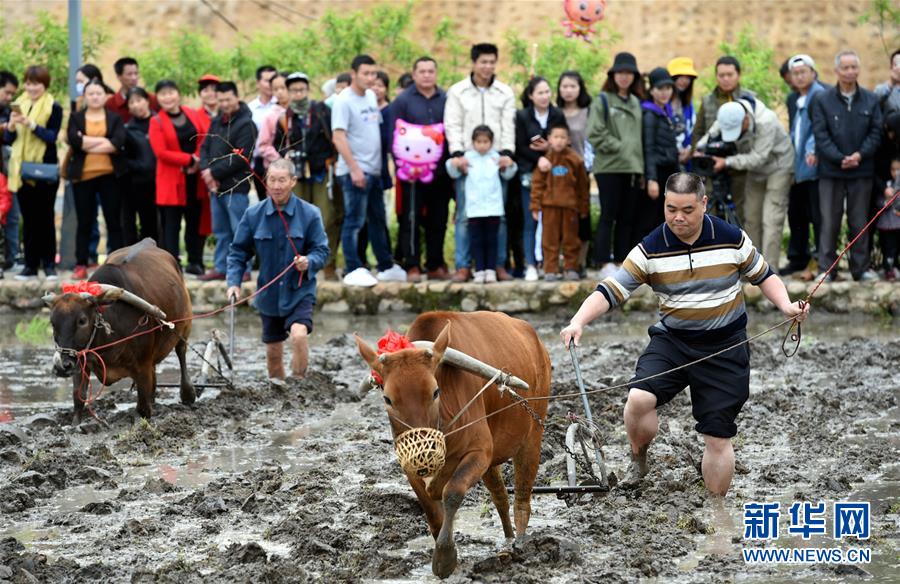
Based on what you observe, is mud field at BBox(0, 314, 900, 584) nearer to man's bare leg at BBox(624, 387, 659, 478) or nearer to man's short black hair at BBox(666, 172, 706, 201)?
man's bare leg at BBox(624, 387, 659, 478)

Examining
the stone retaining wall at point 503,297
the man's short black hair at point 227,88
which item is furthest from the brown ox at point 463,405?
the man's short black hair at point 227,88

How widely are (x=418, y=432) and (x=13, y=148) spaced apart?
11855 millimetres

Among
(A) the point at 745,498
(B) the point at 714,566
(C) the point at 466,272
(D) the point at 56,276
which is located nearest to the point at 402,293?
(C) the point at 466,272

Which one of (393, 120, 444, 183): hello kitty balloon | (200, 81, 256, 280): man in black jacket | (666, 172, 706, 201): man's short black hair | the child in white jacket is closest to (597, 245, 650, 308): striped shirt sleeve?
(666, 172, 706, 201): man's short black hair

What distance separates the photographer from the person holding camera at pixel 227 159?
15523 mm

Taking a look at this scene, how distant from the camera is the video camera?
1530 cm

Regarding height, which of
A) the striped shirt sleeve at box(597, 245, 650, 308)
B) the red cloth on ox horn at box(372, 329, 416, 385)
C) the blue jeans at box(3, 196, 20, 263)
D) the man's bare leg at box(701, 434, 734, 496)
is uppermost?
the striped shirt sleeve at box(597, 245, 650, 308)

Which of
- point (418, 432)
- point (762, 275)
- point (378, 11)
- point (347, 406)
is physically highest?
point (378, 11)

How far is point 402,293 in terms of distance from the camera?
16.0m

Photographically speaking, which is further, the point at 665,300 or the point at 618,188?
the point at 618,188

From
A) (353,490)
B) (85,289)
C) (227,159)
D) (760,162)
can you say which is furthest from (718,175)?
(353,490)

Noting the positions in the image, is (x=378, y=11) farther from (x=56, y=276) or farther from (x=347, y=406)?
(x=347, y=406)

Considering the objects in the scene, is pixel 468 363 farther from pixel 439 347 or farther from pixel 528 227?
pixel 528 227

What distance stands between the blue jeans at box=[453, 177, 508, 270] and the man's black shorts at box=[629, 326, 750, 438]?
25.6 feet
